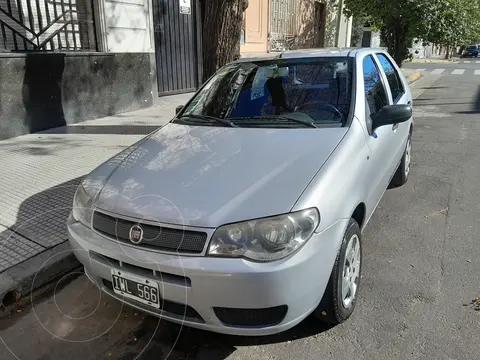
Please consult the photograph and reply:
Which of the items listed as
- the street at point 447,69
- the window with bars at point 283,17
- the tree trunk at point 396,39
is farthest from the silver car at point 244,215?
the street at point 447,69

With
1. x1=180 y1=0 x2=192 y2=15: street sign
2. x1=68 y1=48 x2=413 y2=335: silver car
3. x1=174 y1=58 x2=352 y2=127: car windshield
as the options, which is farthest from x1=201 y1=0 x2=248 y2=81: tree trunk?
x1=180 y1=0 x2=192 y2=15: street sign

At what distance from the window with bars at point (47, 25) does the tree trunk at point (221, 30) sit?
3071mm

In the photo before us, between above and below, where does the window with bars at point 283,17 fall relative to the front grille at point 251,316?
above

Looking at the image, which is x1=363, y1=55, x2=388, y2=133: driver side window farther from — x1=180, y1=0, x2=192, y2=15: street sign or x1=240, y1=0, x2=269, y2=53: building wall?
x1=240, y1=0, x2=269, y2=53: building wall

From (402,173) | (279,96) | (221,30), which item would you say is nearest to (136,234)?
(279,96)

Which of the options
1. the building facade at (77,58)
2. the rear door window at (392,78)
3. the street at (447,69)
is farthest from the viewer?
the street at (447,69)

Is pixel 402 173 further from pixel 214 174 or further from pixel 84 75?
pixel 84 75

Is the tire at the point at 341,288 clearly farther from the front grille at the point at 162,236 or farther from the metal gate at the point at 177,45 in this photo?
the metal gate at the point at 177,45

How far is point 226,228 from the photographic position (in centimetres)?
207

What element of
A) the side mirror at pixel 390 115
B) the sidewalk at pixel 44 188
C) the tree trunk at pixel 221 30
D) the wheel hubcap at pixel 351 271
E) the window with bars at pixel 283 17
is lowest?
the sidewalk at pixel 44 188

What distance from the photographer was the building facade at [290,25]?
13516 mm

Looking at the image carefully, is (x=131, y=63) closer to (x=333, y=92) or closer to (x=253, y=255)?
(x=333, y=92)

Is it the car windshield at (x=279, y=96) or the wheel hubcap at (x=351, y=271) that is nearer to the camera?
the wheel hubcap at (x=351, y=271)

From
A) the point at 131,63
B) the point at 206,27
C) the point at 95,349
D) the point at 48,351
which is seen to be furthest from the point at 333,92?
the point at 131,63
